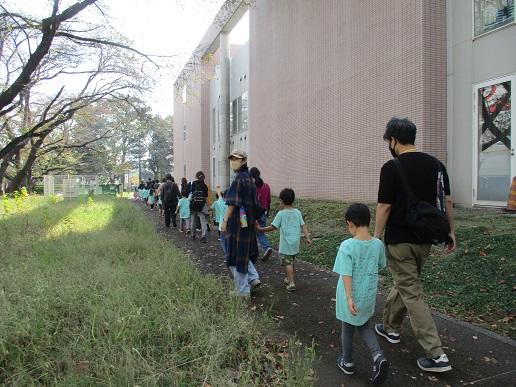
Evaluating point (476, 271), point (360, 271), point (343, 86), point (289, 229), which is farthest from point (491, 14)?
point (360, 271)

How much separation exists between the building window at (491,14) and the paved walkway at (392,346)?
7.03 m

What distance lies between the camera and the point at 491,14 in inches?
368

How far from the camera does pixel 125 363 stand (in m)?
2.97

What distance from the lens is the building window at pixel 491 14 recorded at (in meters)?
8.97

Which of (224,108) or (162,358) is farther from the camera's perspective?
(224,108)

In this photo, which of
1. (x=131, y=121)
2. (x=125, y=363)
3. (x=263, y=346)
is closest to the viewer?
(x=125, y=363)

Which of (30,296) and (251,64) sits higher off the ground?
(251,64)

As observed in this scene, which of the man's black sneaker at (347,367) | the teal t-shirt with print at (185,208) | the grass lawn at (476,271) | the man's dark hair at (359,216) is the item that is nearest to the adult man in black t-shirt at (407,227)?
the man's dark hair at (359,216)

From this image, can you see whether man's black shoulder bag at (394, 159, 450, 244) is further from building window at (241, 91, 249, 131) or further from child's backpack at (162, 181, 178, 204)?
building window at (241, 91, 249, 131)

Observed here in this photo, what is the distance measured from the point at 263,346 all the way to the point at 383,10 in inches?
415

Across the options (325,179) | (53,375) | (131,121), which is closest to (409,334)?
(53,375)

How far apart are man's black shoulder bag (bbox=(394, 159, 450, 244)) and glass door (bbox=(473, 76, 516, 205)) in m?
6.71

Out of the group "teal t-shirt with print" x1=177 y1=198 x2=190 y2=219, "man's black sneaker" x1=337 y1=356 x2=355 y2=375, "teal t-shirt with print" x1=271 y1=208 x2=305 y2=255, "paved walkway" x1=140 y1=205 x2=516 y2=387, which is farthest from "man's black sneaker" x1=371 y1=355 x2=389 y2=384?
"teal t-shirt with print" x1=177 y1=198 x2=190 y2=219

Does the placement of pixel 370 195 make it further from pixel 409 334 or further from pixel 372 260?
pixel 372 260
